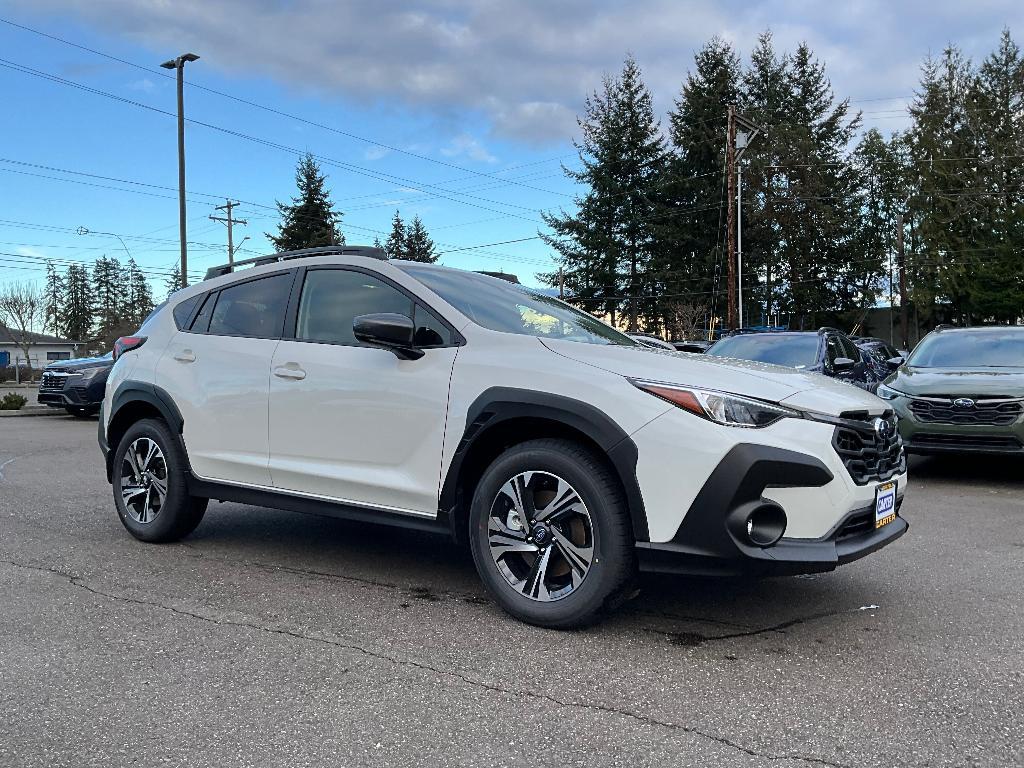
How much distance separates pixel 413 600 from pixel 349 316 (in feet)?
5.08

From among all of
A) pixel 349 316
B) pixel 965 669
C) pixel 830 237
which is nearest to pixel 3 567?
pixel 349 316

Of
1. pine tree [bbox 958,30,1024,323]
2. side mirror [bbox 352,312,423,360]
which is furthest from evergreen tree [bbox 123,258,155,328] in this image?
side mirror [bbox 352,312,423,360]

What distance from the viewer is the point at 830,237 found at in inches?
1811

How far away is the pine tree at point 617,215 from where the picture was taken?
46219 mm

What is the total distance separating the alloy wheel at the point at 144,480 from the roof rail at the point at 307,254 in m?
1.18

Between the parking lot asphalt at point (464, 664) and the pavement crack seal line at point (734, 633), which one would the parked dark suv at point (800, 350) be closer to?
the parking lot asphalt at point (464, 664)

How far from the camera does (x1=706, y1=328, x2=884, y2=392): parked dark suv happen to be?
10281 millimetres

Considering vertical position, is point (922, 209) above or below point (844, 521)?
above

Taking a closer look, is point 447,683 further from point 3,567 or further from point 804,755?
point 3,567

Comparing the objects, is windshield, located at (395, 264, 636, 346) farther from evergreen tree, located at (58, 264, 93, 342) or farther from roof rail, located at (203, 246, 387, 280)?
evergreen tree, located at (58, 264, 93, 342)

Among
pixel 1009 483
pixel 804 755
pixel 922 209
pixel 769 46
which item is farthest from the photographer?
pixel 769 46

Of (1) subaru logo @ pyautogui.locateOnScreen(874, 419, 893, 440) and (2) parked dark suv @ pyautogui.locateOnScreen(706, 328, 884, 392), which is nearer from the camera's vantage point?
(1) subaru logo @ pyautogui.locateOnScreen(874, 419, 893, 440)

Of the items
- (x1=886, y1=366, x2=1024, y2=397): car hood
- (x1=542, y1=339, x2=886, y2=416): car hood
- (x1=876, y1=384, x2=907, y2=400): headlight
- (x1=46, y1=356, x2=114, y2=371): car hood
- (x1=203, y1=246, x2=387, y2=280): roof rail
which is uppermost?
(x1=203, y1=246, x2=387, y2=280): roof rail

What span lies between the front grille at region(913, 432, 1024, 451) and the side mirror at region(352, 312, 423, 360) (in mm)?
5935
